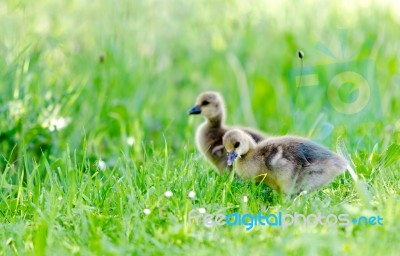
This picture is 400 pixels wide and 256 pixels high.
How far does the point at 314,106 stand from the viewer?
22.4ft

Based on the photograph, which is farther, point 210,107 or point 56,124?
point 56,124

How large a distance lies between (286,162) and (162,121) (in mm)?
2983

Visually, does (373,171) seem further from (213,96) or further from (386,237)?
(213,96)

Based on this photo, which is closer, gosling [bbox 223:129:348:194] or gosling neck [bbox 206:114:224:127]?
gosling [bbox 223:129:348:194]

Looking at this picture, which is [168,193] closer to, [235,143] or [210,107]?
[235,143]

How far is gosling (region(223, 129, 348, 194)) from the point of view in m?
4.28

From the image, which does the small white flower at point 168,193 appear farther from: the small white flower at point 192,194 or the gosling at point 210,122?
the gosling at point 210,122

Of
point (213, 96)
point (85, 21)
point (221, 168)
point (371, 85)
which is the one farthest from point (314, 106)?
point (85, 21)

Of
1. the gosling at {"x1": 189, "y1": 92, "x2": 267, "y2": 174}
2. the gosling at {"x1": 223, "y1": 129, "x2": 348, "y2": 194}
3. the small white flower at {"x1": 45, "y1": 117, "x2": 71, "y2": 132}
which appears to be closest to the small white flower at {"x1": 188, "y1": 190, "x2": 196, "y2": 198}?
the gosling at {"x1": 223, "y1": 129, "x2": 348, "y2": 194}

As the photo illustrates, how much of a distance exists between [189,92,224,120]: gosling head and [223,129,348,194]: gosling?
3.21 ft

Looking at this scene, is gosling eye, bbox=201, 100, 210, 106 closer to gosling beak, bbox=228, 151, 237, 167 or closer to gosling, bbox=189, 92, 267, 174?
gosling, bbox=189, 92, 267, 174

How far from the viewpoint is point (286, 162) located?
4316 mm

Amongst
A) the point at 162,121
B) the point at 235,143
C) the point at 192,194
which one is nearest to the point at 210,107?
the point at 235,143

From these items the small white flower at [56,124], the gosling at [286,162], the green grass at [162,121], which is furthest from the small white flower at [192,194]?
the small white flower at [56,124]
